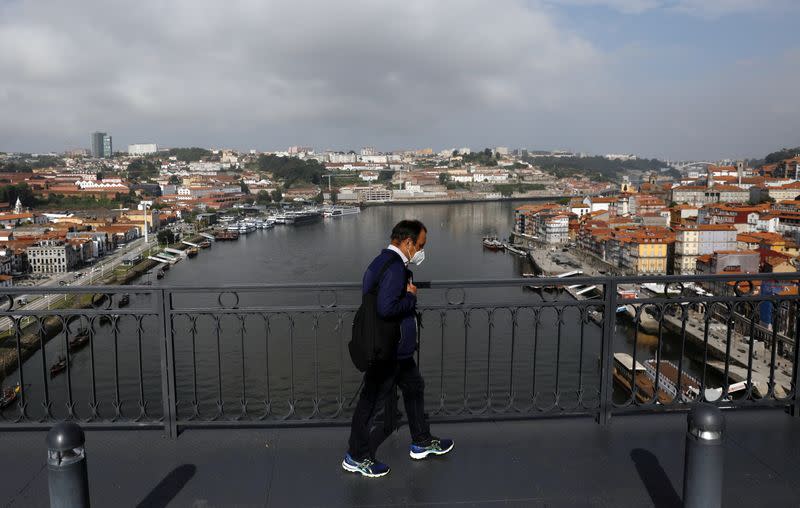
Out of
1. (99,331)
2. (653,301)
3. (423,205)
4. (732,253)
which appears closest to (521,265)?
(732,253)

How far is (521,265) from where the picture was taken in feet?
74.4

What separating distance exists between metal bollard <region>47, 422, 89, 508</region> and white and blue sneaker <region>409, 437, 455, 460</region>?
643 millimetres

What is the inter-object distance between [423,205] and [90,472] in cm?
5287

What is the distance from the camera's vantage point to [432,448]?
133cm

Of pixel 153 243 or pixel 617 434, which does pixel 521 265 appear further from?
pixel 617 434

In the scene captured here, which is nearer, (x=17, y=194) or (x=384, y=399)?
(x=384, y=399)

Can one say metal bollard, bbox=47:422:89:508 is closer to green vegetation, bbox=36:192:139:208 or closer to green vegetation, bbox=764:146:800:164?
green vegetation, bbox=36:192:139:208

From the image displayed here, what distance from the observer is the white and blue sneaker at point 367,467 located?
1242 mm

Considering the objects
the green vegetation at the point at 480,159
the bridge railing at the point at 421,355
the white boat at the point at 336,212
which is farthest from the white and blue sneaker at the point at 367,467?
the green vegetation at the point at 480,159

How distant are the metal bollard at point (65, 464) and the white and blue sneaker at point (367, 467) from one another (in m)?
0.51

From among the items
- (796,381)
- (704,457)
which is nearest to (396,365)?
(704,457)

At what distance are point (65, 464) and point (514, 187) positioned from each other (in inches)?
2567

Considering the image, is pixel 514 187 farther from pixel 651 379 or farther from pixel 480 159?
pixel 651 379

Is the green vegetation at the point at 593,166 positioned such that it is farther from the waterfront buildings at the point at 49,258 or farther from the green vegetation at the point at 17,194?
the waterfront buildings at the point at 49,258
